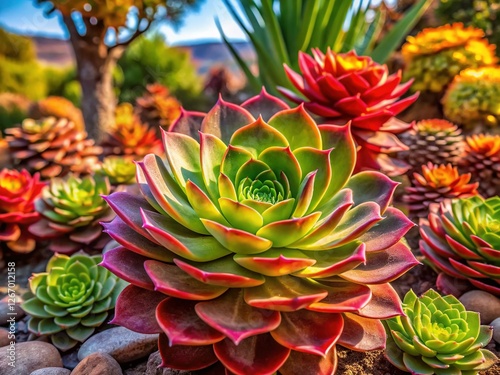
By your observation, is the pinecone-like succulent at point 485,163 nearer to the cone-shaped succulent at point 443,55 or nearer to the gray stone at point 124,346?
the cone-shaped succulent at point 443,55

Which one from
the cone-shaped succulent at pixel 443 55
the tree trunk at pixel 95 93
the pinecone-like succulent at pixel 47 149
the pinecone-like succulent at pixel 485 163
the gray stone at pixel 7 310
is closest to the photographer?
the gray stone at pixel 7 310

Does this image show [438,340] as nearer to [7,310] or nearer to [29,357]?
[29,357]

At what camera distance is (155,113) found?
3396 mm

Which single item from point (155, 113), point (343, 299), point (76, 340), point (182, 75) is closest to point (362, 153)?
point (343, 299)

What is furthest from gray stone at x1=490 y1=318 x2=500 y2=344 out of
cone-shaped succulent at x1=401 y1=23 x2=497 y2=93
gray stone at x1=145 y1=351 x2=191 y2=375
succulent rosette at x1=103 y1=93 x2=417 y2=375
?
cone-shaped succulent at x1=401 y1=23 x2=497 y2=93

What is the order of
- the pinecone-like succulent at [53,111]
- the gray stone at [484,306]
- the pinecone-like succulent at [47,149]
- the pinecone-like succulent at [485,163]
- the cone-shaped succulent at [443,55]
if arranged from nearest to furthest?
the gray stone at [484,306] < the pinecone-like succulent at [485,163] < the pinecone-like succulent at [47,149] < the cone-shaped succulent at [443,55] < the pinecone-like succulent at [53,111]

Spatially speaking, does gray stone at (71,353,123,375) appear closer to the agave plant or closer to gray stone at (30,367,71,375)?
gray stone at (30,367,71,375)

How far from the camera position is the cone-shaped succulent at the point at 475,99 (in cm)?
239

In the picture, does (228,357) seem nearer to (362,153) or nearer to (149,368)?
(149,368)

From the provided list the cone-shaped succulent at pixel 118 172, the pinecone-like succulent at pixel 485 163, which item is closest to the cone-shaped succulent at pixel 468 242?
the pinecone-like succulent at pixel 485 163

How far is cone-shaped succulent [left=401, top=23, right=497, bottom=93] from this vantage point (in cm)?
287

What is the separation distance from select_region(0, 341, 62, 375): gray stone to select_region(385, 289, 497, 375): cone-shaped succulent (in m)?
0.86

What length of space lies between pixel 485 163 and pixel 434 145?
208 millimetres

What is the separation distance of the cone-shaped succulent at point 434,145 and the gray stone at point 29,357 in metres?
1.54
